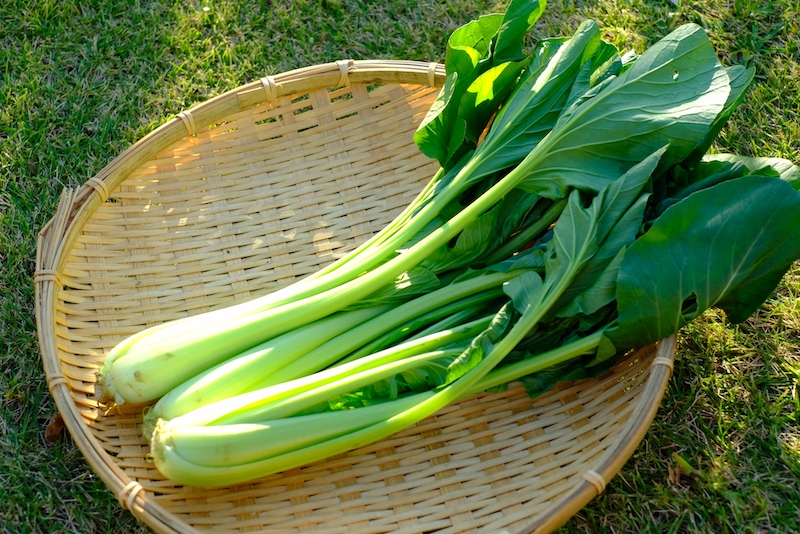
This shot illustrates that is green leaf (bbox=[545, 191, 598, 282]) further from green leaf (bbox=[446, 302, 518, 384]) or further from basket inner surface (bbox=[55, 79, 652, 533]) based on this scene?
basket inner surface (bbox=[55, 79, 652, 533])

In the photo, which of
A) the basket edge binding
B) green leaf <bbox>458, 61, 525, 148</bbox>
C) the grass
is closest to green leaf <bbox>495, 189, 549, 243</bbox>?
green leaf <bbox>458, 61, 525, 148</bbox>

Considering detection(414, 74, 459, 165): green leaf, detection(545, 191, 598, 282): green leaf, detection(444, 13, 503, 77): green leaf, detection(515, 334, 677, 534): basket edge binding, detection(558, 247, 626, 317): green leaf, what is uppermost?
detection(444, 13, 503, 77): green leaf

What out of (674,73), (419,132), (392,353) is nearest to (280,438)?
(392,353)

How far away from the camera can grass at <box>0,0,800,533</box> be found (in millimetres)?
2264

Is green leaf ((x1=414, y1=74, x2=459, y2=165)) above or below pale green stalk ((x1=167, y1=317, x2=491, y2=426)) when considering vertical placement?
above

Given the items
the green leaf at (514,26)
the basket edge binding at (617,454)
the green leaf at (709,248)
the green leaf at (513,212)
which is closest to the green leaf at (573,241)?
the green leaf at (709,248)

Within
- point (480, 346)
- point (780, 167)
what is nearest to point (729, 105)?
point (780, 167)

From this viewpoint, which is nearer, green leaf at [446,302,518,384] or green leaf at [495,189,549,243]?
green leaf at [446,302,518,384]

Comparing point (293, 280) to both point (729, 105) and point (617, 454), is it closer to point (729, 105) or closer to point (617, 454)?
point (617, 454)

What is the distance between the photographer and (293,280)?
2625mm

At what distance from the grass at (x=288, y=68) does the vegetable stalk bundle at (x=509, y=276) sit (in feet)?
1.46

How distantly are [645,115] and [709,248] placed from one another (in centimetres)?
41

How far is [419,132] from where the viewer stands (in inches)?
92.2

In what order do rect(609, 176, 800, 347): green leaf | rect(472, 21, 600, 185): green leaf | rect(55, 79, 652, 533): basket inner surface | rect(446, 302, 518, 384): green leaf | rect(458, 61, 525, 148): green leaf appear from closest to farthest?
rect(609, 176, 800, 347): green leaf < rect(446, 302, 518, 384): green leaf < rect(55, 79, 652, 533): basket inner surface < rect(472, 21, 600, 185): green leaf < rect(458, 61, 525, 148): green leaf
